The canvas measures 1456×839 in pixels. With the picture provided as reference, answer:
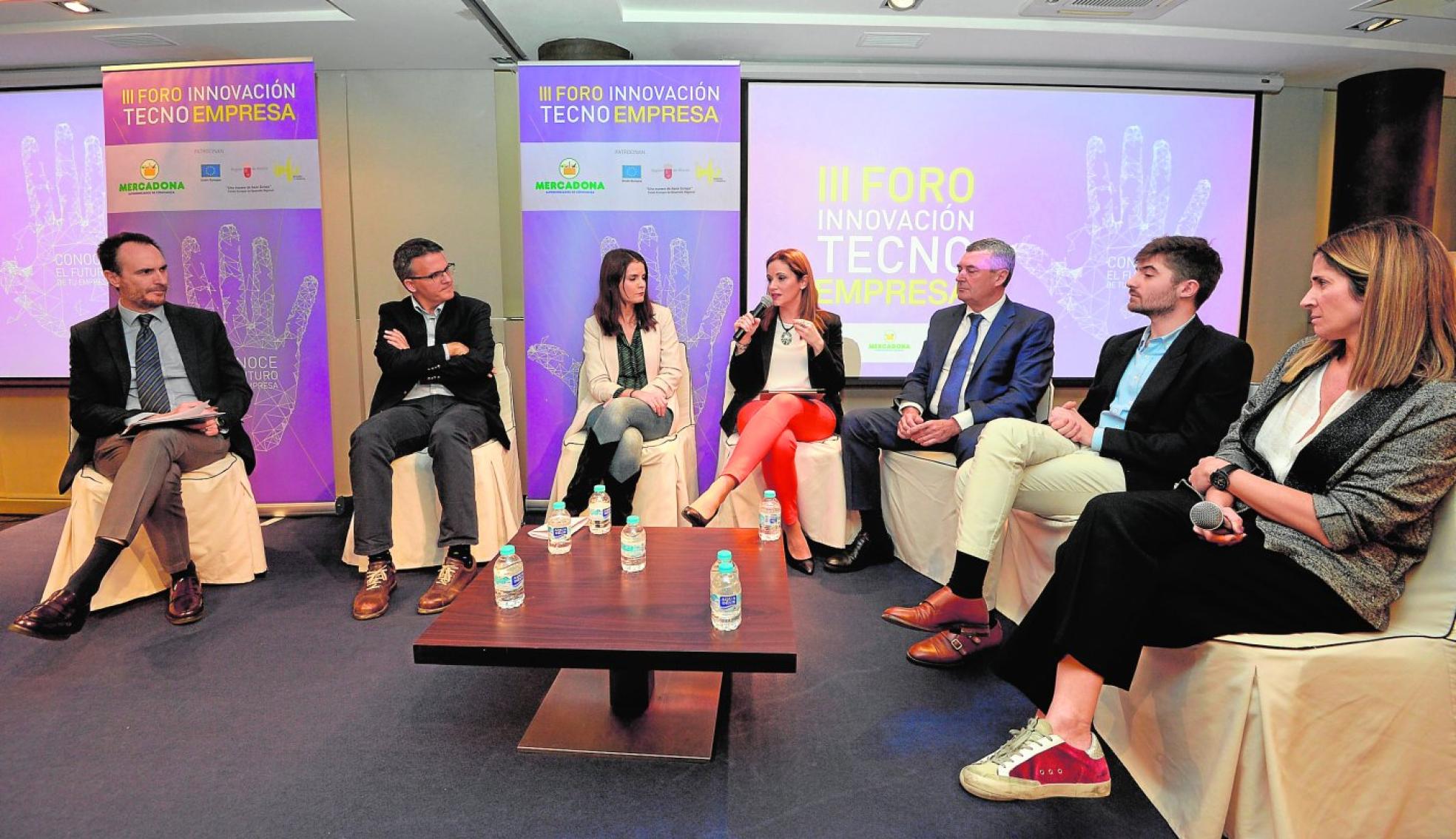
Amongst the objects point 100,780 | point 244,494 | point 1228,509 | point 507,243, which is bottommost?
point 100,780

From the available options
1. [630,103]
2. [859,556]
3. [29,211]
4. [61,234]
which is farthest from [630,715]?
[29,211]

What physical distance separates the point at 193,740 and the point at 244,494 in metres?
1.36

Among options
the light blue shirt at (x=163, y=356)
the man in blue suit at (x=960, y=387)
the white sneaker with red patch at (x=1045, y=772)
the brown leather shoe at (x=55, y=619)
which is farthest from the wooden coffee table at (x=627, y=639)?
the light blue shirt at (x=163, y=356)

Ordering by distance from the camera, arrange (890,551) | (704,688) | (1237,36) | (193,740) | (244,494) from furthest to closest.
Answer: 1. (1237,36)
2. (890,551)
3. (244,494)
4. (704,688)
5. (193,740)

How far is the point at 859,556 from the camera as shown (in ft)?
11.0

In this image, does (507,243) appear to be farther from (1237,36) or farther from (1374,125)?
(1374,125)

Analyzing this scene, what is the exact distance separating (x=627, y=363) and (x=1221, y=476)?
2.39 metres

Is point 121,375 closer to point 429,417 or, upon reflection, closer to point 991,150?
point 429,417

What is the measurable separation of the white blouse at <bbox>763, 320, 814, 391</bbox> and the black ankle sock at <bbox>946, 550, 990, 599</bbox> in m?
1.27

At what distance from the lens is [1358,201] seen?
413cm

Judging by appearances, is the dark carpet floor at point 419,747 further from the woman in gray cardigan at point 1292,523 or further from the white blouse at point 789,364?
the white blouse at point 789,364

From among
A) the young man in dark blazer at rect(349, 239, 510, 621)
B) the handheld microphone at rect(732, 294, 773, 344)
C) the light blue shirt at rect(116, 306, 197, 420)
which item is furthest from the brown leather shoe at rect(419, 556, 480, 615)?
the handheld microphone at rect(732, 294, 773, 344)

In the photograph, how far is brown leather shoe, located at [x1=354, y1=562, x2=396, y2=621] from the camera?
284 cm

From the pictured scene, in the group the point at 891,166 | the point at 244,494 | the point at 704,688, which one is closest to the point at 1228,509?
the point at 704,688
